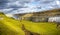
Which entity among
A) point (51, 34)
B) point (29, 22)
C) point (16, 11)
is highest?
point (16, 11)

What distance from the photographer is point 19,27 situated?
3.54m

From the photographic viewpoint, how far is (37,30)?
3523 millimetres

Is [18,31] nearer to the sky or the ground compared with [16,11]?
nearer to the ground

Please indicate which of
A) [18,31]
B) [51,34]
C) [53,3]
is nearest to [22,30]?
[18,31]

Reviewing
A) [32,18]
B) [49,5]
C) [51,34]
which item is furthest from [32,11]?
[51,34]

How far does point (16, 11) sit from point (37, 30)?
59 cm

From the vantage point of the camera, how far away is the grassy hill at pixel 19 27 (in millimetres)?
3506

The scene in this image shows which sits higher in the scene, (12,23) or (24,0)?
(24,0)

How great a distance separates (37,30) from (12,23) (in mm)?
535

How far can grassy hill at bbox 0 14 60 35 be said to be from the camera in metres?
3.51

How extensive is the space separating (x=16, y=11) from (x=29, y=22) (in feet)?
1.17

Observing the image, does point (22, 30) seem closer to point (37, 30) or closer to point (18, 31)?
point (18, 31)

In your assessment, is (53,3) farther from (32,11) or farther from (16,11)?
(16,11)

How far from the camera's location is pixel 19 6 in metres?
3.61
